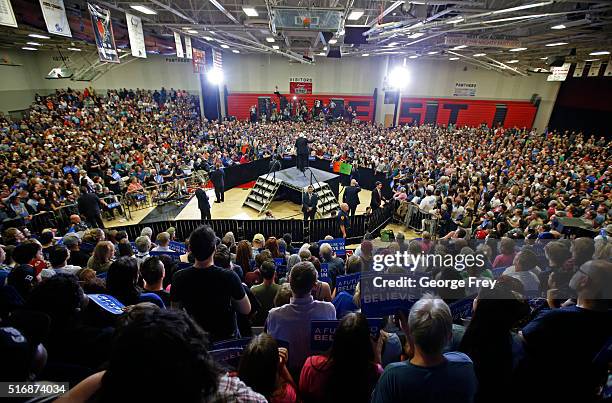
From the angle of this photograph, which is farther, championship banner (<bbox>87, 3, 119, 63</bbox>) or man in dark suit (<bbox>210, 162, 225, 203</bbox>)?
man in dark suit (<bbox>210, 162, 225, 203</bbox>)

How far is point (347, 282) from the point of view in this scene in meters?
3.92

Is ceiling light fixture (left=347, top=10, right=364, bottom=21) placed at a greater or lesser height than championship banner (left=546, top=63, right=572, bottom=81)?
greater

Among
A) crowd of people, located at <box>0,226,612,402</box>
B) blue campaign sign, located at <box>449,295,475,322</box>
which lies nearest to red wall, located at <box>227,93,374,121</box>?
crowd of people, located at <box>0,226,612,402</box>

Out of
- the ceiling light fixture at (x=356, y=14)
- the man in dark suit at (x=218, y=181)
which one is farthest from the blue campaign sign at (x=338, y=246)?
the man in dark suit at (x=218, y=181)

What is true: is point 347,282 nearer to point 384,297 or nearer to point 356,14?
point 384,297

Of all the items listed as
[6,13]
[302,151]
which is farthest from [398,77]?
[6,13]

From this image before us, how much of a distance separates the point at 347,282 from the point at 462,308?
137 cm

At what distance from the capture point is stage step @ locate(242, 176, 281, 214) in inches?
500

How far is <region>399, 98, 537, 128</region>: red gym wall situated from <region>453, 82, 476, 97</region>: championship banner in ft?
1.80

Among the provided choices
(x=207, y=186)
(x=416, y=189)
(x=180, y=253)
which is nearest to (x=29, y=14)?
(x=180, y=253)

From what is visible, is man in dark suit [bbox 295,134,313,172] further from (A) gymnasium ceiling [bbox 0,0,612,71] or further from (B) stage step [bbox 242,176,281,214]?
(A) gymnasium ceiling [bbox 0,0,612,71]

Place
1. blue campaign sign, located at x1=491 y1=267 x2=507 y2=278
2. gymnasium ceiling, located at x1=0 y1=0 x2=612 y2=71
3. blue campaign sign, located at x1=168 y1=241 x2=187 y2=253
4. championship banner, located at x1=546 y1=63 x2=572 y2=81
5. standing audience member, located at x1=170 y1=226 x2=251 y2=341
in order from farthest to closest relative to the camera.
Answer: championship banner, located at x1=546 y1=63 x2=572 y2=81
gymnasium ceiling, located at x1=0 y1=0 x2=612 y2=71
blue campaign sign, located at x1=168 y1=241 x2=187 y2=253
blue campaign sign, located at x1=491 y1=267 x2=507 y2=278
standing audience member, located at x1=170 y1=226 x2=251 y2=341

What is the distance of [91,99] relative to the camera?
20.8m

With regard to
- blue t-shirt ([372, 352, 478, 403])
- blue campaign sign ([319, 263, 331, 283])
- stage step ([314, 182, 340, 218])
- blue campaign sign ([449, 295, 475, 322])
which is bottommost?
stage step ([314, 182, 340, 218])
